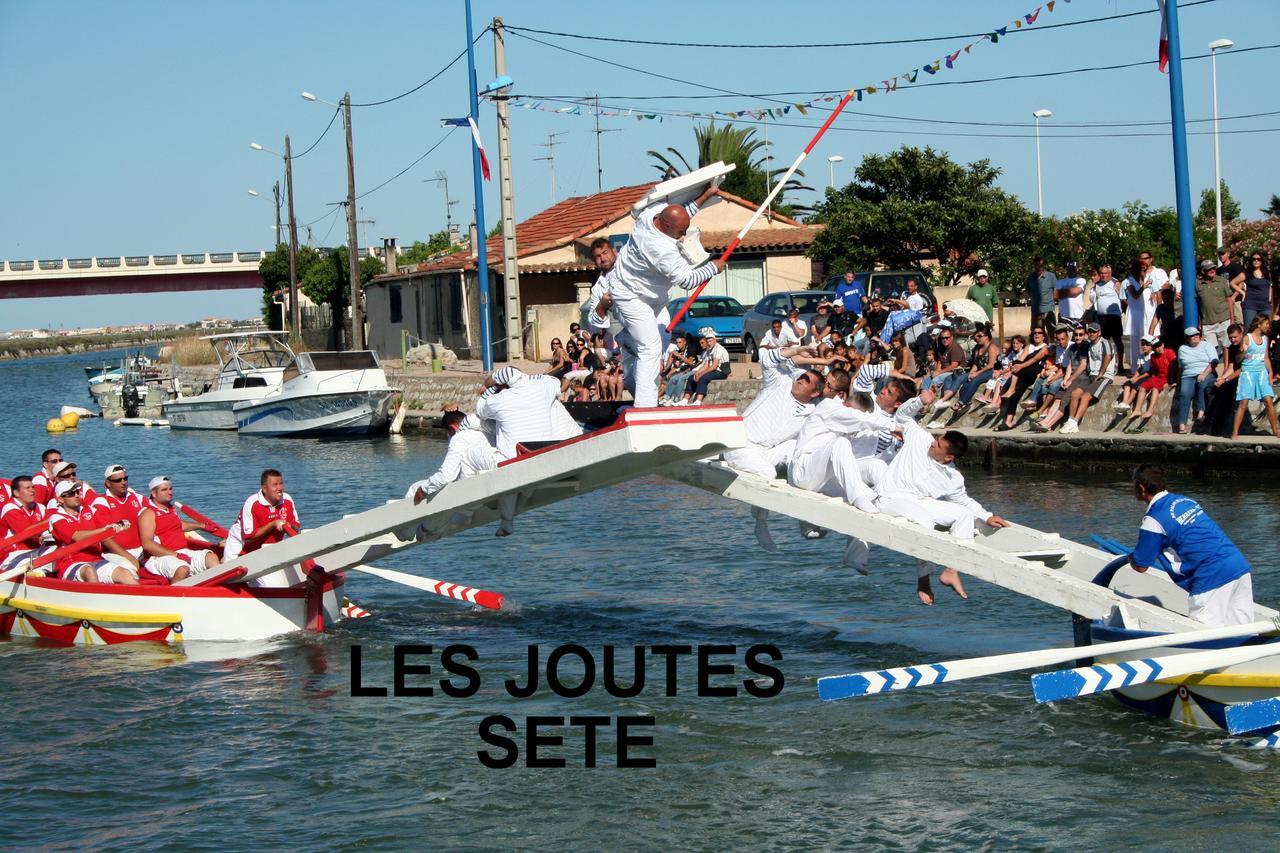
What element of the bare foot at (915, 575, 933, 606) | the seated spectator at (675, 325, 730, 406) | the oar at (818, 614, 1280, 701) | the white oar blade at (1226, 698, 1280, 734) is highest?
the seated spectator at (675, 325, 730, 406)

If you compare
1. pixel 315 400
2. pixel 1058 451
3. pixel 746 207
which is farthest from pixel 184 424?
pixel 1058 451

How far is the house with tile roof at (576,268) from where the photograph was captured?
144 ft

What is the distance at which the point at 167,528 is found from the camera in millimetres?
14742

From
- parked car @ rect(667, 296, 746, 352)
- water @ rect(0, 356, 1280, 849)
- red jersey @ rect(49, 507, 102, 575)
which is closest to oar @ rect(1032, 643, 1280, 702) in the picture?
water @ rect(0, 356, 1280, 849)

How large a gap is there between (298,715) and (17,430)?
40266 mm

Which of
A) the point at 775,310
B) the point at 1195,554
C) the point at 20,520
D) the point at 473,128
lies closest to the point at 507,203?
the point at 473,128

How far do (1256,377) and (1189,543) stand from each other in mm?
10833

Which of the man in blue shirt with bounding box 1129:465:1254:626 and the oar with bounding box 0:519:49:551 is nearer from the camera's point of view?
the man in blue shirt with bounding box 1129:465:1254:626

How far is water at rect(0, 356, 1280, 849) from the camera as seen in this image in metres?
9.35

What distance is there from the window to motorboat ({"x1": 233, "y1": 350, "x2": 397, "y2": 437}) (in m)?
15.8

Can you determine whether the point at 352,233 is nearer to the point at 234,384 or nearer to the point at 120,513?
the point at 234,384

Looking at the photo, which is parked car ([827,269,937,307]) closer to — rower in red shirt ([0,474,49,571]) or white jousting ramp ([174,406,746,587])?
white jousting ramp ([174,406,746,587])

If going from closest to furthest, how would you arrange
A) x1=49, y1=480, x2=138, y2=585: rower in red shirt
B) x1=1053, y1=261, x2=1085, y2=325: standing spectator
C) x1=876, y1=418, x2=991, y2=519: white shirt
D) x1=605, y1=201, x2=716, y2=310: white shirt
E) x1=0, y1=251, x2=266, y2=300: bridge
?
x1=605, y1=201, x2=716, y2=310: white shirt → x1=876, y1=418, x2=991, y2=519: white shirt → x1=49, y1=480, x2=138, y2=585: rower in red shirt → x1=1053, y1=261, x2=1085, y2=325: standing spectator → x1=0, y1=251, x2=266, y2=300: bridge

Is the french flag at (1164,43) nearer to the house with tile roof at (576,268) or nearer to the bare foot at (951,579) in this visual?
the bare foot at (951,579)
